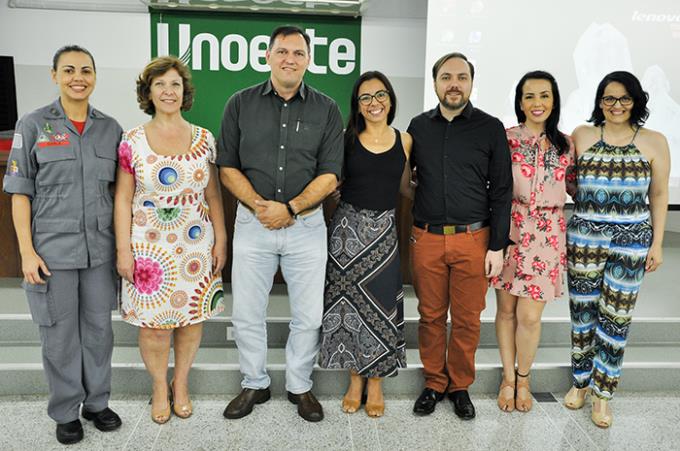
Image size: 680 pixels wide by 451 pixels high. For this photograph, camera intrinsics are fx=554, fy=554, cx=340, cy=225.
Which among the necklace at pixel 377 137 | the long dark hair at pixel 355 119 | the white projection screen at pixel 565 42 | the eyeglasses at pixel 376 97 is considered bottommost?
the necklace at pixel 377 137

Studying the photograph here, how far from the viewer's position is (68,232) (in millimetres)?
2043

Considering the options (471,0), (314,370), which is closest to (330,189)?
(314,370)

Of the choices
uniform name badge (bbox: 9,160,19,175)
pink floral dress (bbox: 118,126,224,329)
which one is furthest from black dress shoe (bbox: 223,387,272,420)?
uniform name badge (bbox: 9,160,19,175)

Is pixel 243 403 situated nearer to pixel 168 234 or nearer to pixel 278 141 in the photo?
pixel 168 234

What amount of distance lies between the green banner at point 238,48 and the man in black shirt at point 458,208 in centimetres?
348

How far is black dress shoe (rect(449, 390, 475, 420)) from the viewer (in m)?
2.43

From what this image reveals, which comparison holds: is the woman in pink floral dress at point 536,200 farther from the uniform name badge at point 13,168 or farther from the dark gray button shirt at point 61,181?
the uniform name badge at point 13,168

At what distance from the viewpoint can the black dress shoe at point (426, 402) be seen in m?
2.47

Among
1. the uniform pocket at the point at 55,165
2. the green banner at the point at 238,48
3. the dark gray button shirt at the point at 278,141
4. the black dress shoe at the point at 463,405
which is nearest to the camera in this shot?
the uniform pocket at the point at 55,165

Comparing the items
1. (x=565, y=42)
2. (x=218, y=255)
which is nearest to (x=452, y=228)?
(x=218, y=255)

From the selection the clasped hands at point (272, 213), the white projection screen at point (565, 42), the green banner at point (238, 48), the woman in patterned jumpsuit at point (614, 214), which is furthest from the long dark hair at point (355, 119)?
the green banner at point (238, 48)

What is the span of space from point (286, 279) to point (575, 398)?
147cm

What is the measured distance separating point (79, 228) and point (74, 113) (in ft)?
1.42

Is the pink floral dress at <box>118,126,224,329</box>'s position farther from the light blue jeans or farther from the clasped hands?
the clasped hands
